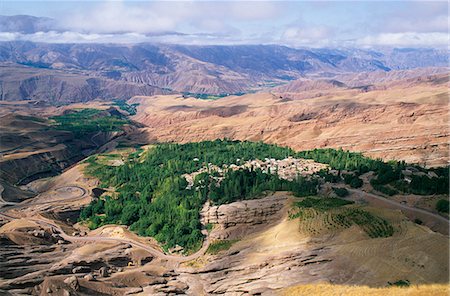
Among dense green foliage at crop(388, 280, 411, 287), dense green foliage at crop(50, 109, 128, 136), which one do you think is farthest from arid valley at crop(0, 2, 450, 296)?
dense green foliage at crop(50, 109, 128, 136)

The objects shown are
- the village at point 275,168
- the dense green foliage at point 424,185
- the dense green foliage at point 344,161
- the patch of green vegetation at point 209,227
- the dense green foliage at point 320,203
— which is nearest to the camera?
the dense green foliage at point 320,203

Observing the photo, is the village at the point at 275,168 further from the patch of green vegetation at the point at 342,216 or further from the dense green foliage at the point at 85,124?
the dense green foliage at the point at 85,124

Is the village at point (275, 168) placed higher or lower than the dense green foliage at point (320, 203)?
lower

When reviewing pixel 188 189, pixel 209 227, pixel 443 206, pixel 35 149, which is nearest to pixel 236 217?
pixel 209 227

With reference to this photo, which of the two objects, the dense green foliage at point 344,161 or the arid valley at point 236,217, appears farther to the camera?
the dense green foliage at point 344,161

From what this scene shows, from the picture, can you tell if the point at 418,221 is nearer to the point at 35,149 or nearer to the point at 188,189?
the point at 188,189

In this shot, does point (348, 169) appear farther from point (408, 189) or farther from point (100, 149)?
point (100, 149)

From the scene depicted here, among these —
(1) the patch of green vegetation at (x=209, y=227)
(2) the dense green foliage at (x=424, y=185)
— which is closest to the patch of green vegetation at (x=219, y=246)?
(1) the patch of green vegetation at (x=209, y=227)
